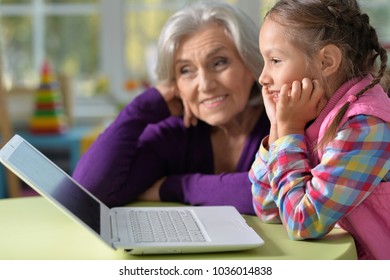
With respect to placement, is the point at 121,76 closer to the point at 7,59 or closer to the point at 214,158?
the point at 7,59

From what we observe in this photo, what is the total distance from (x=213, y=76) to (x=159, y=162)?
0.84 ft

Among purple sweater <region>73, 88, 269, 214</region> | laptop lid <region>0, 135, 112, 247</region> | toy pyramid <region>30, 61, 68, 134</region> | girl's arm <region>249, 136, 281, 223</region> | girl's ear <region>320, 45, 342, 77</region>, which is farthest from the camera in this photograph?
toy pyramid <region>30, 61, 68, 134</region>

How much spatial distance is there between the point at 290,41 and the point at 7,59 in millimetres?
3297

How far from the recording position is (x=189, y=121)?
5.71ft

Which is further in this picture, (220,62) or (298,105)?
(220,62)

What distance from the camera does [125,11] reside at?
13.5ft

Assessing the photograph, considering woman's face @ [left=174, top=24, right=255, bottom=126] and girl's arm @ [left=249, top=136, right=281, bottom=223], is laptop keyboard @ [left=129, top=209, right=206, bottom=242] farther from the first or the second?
woman's face @ [left=174, top=24, right=255, bottom=126]

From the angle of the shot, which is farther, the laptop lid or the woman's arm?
the woman's arm

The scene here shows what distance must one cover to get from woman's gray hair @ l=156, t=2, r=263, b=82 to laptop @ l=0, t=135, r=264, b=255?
451 millimetres

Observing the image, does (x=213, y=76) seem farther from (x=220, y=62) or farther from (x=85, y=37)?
(x=85, y=37)

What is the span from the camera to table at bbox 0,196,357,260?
3.63 feet

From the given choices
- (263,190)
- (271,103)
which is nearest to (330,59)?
(271,103)

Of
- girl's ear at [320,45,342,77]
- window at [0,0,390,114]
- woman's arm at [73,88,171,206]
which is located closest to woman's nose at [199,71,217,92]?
woman's arm at [73,88,171,206]
